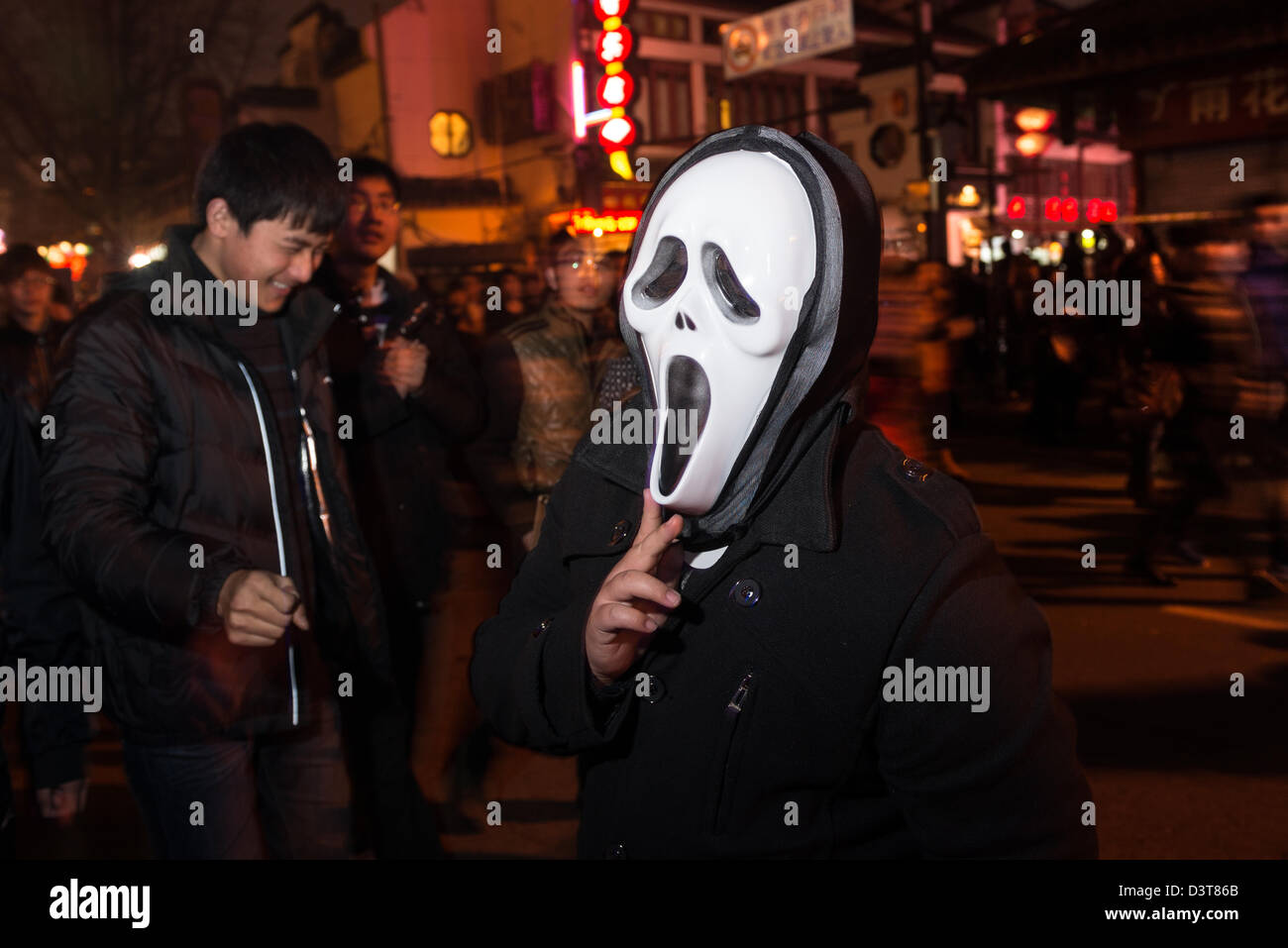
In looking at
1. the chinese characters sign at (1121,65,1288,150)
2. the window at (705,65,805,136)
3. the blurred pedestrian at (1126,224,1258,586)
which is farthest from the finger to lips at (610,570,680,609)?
the window at (705,65,805,136)

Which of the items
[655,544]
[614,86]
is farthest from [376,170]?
[614,86]

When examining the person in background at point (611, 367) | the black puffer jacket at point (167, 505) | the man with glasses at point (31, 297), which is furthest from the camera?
the man with glasses at point (31, 297)

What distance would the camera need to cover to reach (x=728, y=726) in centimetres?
125

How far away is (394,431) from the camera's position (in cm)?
318

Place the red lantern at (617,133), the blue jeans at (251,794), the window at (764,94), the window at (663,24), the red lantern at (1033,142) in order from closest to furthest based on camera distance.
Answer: the blue jeans at (251,794), the red lantern at (1033,142), the red lantern at (617,133), the window at (663,24), the window at (764,94)

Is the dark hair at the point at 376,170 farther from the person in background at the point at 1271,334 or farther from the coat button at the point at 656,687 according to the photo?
the person in background at the point at 1271,334

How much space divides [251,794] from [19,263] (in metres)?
3.81

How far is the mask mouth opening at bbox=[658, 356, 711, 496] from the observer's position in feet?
3.78

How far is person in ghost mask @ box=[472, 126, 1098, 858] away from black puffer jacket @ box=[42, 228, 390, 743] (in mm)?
822

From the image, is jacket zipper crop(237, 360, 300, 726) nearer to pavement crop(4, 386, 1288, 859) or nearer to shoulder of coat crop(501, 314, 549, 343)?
pavement crop(4, 386, 1288, 859)

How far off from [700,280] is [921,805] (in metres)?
0.64

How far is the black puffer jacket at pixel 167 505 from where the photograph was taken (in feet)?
5.89

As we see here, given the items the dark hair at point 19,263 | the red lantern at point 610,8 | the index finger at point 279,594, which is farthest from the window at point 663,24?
the index finger at point 279,594

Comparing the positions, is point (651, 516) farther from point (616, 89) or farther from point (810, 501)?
point (616, 89)
